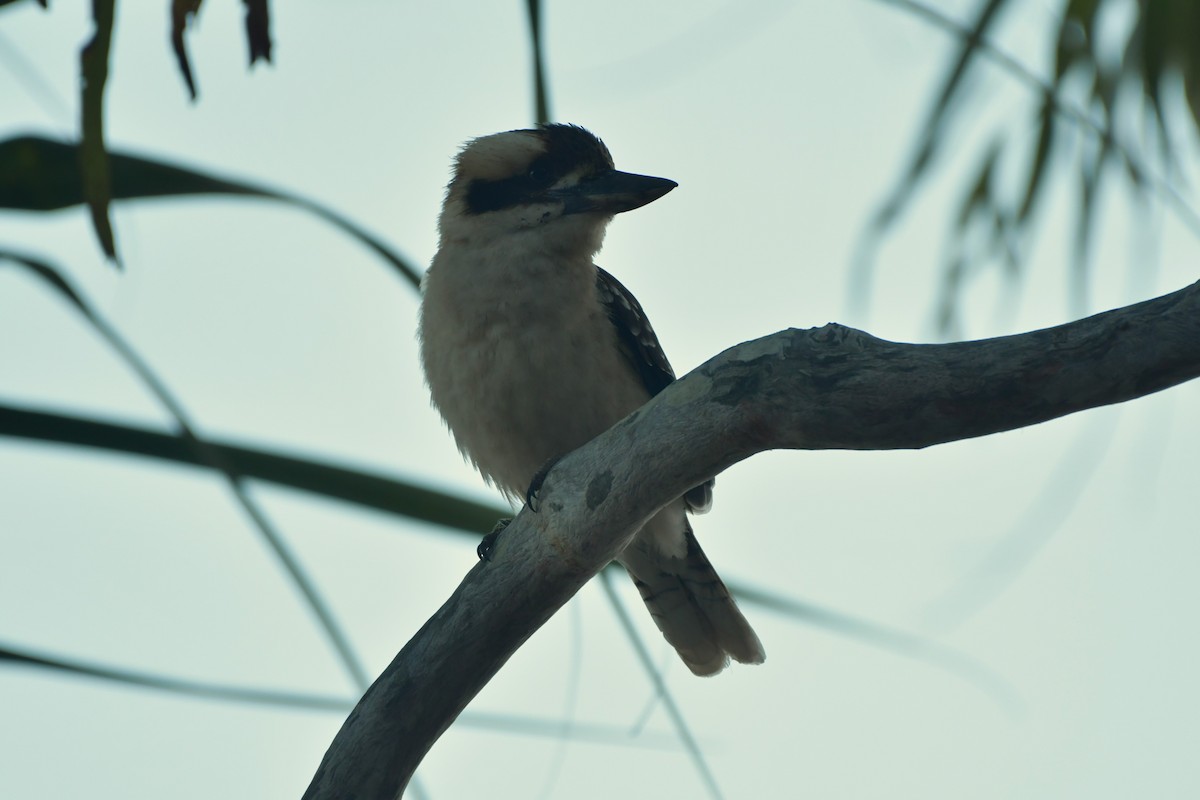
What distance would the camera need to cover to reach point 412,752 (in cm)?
173

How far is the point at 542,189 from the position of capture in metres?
3.04

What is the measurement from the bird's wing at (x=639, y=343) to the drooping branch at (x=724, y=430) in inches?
47.7

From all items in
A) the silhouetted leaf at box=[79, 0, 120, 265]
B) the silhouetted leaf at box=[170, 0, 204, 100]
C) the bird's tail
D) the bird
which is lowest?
the silhouetted leaf at box=[79, 0, 120, 265]

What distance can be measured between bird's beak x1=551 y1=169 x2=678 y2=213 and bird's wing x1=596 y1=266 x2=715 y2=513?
17 cm

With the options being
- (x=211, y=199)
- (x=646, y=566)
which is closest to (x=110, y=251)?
(x=211, y=199)

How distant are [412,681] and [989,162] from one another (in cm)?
205

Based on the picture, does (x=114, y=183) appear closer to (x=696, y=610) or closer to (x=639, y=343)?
(x=639, y=343)

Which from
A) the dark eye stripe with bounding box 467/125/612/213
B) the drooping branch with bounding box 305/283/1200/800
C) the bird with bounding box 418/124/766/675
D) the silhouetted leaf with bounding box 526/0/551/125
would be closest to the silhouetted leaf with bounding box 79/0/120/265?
the silhouetted leaf with bounding box 526/0/551/125

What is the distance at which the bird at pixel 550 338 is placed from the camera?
2740 mm

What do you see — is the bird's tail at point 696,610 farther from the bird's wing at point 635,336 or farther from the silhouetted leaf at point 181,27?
the silhouetted leaf at point 181,27

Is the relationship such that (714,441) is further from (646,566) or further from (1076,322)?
(646,566)

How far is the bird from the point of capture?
2740 millimetres

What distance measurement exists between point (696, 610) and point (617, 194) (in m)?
1.03

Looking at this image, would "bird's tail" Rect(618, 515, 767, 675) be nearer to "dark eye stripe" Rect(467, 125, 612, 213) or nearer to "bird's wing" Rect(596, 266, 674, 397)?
"bird's wing" Rect(596, 266, 674, 397)
